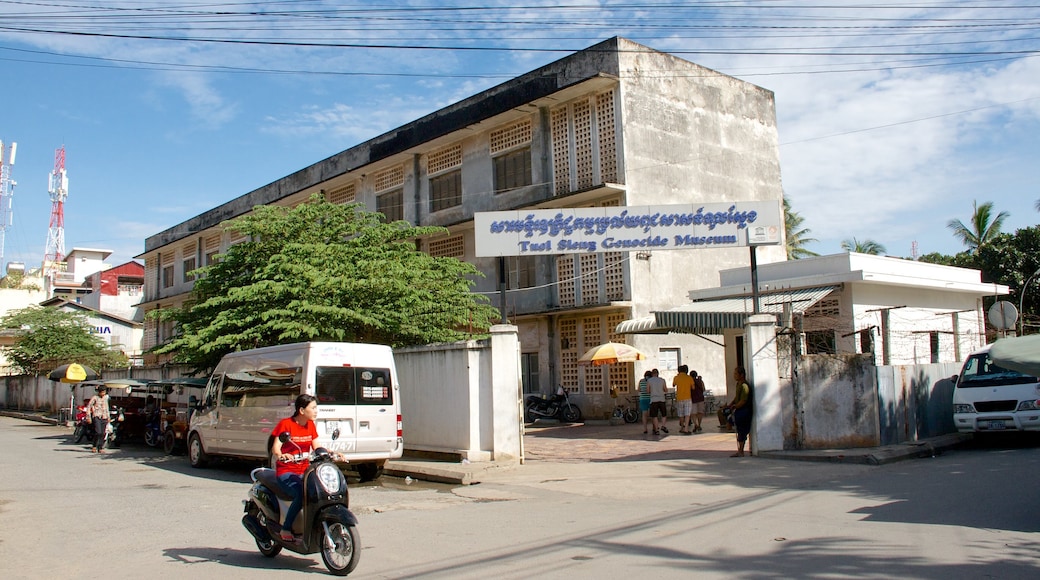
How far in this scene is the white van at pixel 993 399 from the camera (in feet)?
45.2

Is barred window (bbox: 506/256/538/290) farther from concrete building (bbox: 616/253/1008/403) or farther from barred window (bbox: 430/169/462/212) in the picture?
concrete building (bbox: 616/253/1008/403)

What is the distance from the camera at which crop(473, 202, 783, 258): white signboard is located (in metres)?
15.4

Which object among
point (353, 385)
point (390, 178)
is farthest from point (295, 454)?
point (390, 178)

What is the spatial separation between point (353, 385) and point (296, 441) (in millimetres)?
5603

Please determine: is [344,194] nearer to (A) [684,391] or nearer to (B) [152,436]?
(B) [152,436]

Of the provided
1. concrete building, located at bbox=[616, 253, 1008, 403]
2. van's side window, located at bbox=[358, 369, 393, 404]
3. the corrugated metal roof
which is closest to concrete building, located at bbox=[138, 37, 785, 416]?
concrete building, located at bbox=[616, 253, 1008, 403]

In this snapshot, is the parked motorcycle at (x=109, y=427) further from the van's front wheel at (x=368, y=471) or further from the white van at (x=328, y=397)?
the van's front wheel at (x=368, y=471)

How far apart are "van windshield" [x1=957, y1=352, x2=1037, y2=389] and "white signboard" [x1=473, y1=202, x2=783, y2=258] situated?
14.4 feet

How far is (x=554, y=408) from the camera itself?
25312mm

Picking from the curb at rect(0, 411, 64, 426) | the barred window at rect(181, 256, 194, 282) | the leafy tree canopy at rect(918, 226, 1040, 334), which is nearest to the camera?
the curb at rect(0, 411, 64, 426)

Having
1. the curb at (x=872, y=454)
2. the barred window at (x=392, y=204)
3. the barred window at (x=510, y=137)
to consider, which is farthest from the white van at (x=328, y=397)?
the barred window at (x=392, y=204)

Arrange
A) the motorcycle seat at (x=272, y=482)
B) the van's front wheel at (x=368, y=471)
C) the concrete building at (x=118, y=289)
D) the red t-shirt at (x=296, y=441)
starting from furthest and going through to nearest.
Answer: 1. the concrete building at (x=118, y=289)
2. the van's front wheel at (x=368, y=471)
3. the red t-shirt at (x=296, y=441)
4. the motorcycle seat at (x=272, y=482)

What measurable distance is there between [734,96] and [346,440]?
21338mm

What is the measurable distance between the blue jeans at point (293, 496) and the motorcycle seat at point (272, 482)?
52 mm
